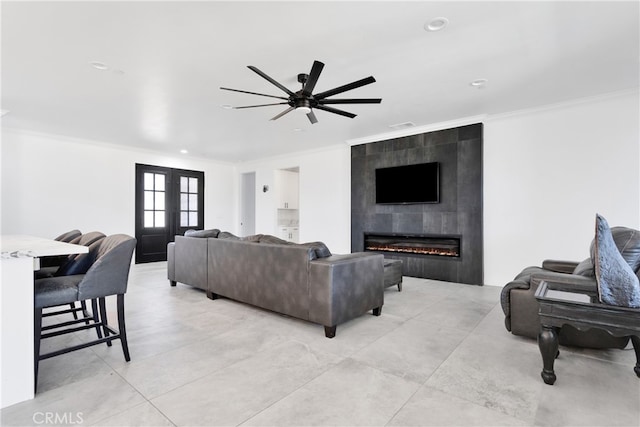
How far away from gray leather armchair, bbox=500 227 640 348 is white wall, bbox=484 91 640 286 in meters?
1.95

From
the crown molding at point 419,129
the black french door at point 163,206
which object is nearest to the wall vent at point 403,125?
the crown molding at point 419,129

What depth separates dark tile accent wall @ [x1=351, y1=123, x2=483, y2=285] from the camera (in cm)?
509

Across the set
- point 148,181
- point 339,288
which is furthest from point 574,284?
point 148,181

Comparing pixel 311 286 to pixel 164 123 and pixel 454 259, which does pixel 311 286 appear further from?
pixel 164 123

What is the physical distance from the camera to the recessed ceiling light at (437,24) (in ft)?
8.30

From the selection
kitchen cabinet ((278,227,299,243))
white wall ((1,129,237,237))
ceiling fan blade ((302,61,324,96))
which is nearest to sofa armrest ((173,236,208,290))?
ceiling fan blade ((302,61,324,96))

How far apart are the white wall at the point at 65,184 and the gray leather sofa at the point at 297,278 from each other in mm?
4101

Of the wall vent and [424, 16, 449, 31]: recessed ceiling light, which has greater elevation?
[424, 16, 449, 31]: recessed ceiling light

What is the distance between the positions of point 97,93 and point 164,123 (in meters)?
1.30

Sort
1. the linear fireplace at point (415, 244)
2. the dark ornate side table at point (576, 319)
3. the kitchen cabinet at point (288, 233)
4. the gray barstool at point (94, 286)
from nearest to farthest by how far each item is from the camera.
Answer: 1. the dark ornate side table at point (576, 319)
2. the gray barstool at point (94, 286)
3. the linear fireplace at point (415, 244)
4. the kitchen cabinet at point (288, 233)

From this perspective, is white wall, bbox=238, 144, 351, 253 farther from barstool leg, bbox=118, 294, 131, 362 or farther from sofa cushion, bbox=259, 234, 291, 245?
barstool leg, bbox=118, 294, 131, 362

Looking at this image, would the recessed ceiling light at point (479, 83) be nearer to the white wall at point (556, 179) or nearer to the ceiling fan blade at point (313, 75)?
the white wall at point (556, 179)

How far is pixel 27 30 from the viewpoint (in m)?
2.66

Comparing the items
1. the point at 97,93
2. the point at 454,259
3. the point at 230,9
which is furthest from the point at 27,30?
the point at 454,259
